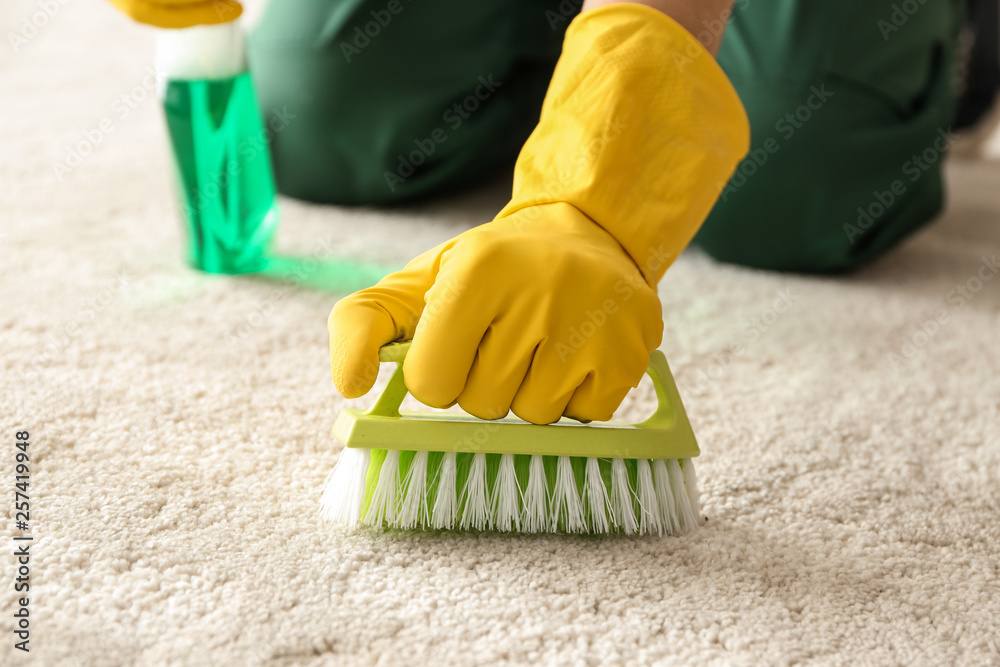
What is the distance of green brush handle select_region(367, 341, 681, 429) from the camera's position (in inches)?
25.0

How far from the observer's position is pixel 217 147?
1.05m

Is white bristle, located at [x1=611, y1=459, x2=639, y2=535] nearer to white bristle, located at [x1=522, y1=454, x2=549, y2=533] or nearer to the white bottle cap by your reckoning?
white bristle, located at [x1=522, y1=454, x2=549, y2=533]

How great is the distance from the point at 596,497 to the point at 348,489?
19 cm

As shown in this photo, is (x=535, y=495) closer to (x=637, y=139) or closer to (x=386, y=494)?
(x=386, y=494)

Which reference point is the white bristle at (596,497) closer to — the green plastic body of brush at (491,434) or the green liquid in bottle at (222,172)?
the green plastic body of brush at (491,434)

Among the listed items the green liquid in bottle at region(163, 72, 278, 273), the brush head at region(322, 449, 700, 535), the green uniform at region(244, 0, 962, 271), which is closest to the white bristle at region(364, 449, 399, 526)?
the brush head at region(322, 449, 700, 535)

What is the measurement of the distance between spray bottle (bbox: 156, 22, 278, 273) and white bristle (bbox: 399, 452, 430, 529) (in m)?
0.57

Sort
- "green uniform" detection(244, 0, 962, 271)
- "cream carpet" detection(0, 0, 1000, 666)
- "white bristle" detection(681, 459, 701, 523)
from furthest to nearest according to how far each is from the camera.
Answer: "green uniform" detection(244, 0, 962, 271), "white bristle" detection(681, 459, 701, 523), "cream carpet" detection(0, 0, 1000, 666)

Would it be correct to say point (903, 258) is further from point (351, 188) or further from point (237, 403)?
point (237, 403)

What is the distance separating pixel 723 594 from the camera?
2.05 feet

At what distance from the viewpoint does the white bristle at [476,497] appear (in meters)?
0.65

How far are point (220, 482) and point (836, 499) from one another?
1.68ft

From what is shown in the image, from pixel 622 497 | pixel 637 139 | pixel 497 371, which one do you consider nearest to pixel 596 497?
pixel 622 497

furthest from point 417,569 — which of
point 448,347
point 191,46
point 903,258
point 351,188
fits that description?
point 903,258
